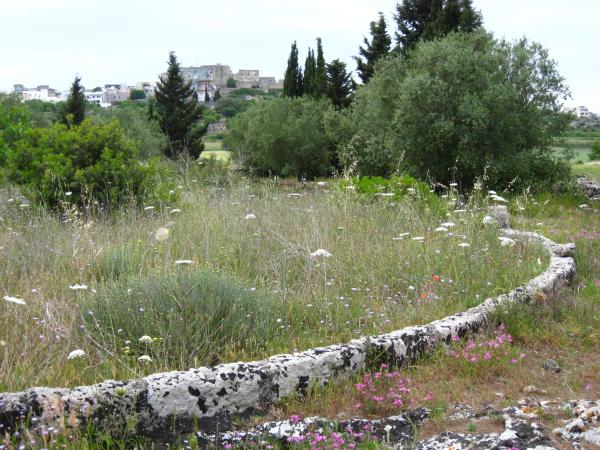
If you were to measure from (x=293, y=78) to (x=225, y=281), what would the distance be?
41.6 metres

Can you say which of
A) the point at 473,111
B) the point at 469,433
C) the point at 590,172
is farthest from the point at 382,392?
the point at 590,172

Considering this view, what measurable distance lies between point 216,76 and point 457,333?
504 ft

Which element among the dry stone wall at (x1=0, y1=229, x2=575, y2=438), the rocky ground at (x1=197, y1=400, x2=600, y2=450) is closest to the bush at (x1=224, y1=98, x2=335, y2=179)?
the dry stone wall at (x1=0, y1=229, x2=575, y2=438)

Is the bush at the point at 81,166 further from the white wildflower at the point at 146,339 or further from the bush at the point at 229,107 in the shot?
the bush at the point at 229,107

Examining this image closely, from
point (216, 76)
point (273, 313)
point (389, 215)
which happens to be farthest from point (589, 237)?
point (216, 76)

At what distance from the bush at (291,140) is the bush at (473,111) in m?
15.0

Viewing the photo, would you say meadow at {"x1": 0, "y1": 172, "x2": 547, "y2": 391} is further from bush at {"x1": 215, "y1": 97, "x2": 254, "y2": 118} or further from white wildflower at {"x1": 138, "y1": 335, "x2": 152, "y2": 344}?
bush at {"x1": 215, "y1": 97, "x2": 254, "y2": 118}

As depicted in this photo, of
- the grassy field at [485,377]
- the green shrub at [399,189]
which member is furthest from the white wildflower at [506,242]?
the green shrub at [399,189]

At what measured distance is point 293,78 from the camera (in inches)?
1757

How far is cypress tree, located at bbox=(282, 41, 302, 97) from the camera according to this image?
4444 cm

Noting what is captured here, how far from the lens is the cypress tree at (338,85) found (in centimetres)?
4019

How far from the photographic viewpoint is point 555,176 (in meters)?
18.7

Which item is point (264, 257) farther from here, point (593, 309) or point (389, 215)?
point (593, 309)

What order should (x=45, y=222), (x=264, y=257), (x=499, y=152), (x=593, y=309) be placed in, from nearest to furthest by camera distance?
1. (x=593, y=309)
2. (x=264, y=257)
3. (x=45, y=222)
4. (x=499, y=152)
